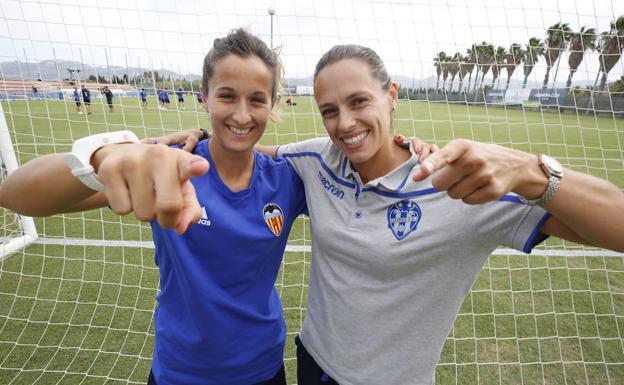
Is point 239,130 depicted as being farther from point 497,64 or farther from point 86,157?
point 497,64

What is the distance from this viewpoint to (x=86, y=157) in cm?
67

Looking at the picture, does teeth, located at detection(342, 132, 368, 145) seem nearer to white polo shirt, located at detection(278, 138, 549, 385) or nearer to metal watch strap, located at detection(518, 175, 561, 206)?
white polo shirt, located at detection(278, 138, 549, 385)

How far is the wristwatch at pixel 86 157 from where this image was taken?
0.66 m

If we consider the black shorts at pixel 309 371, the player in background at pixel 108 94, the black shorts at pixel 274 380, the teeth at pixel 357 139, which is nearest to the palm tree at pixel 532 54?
the teeth at pixel 357 139

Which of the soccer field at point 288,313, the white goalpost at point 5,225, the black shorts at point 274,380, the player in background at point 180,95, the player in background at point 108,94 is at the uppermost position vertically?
the player in background at point 108,94

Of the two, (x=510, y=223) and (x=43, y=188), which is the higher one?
(x=43, y=188)

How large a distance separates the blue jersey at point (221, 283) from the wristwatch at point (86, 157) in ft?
1.66

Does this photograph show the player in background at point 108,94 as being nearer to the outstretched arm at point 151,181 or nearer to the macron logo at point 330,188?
the macron logo at point 330,188

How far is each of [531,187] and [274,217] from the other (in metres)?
0.83

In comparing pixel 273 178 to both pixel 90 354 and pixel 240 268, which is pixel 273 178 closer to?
pixel 240 268

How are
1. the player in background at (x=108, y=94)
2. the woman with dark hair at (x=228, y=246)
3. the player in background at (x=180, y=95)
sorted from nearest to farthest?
the woman with dark hair at (x=228, y=246) → the player in background at (x=180, y=95) → the player in background at (x=108, y=94)

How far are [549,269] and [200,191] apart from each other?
3870 millimetres

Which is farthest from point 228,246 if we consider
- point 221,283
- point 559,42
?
point 559,42

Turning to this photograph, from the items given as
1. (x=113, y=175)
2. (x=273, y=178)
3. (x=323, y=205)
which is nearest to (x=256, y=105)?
(x=273, y=178)
